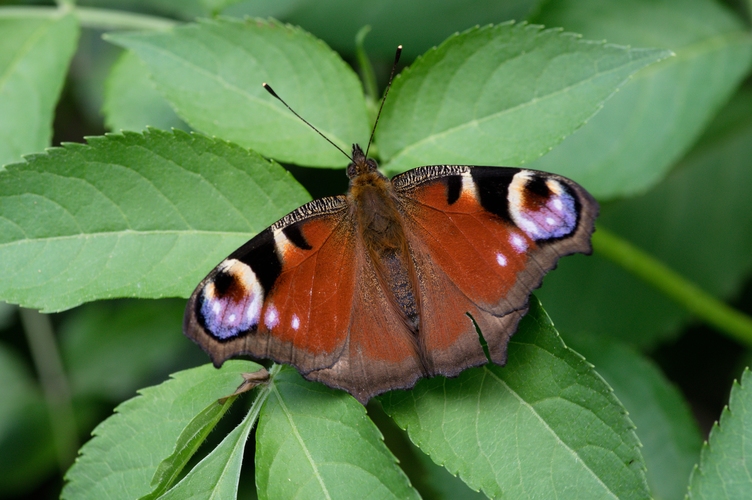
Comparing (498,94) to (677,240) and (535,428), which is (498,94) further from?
(677,240)

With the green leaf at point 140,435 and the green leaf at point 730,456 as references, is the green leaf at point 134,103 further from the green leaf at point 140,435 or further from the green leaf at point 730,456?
the green leaf at point 730,456

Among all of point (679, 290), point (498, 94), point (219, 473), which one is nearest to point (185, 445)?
point (219, 473)

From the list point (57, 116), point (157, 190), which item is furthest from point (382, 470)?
point (57, 116)

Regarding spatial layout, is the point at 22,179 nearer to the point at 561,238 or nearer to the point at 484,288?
the point at 484,288

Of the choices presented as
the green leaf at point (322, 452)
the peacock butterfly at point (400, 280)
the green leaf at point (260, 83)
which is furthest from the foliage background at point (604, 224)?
the green leaf at point (322, 452)

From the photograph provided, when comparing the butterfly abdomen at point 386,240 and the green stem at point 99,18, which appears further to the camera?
the green stem at point 99,18

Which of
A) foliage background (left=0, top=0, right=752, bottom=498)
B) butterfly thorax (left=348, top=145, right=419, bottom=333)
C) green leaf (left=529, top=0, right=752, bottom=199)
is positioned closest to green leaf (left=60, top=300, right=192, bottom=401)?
foliage background (left=0, top=0, right=752, bottom=498)
